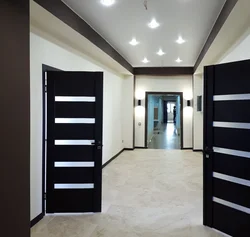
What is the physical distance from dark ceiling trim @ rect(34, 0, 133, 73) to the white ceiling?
78mm

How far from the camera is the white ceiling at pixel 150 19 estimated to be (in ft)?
12.2

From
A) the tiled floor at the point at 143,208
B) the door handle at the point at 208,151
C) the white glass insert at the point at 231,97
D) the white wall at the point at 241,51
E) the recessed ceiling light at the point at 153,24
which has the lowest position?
the tiled floor at the point at 143,208

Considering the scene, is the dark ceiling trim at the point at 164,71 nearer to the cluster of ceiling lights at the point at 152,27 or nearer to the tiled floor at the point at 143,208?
the cluster of ceiling lights at the point at 152,27

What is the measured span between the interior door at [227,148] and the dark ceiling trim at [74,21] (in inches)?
80.4

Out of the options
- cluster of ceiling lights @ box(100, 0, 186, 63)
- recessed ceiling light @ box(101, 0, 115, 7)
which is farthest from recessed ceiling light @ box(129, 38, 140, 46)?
recessed ceiling light @ box(101, 0, 115, 7)

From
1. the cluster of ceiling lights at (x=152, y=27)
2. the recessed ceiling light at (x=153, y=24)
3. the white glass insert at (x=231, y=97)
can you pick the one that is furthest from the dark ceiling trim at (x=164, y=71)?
the white glass insert at (x=231, y=97)

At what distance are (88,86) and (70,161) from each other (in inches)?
44.9

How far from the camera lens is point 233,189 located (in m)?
3.21

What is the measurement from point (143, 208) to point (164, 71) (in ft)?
21.5

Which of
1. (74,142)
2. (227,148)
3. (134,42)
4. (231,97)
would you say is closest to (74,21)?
(74,142)

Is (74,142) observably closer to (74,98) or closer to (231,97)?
(74,98)

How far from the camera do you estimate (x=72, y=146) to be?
4027mm

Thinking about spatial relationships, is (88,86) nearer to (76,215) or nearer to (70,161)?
(70,161)

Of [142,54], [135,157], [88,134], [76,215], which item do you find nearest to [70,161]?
[88,134]
